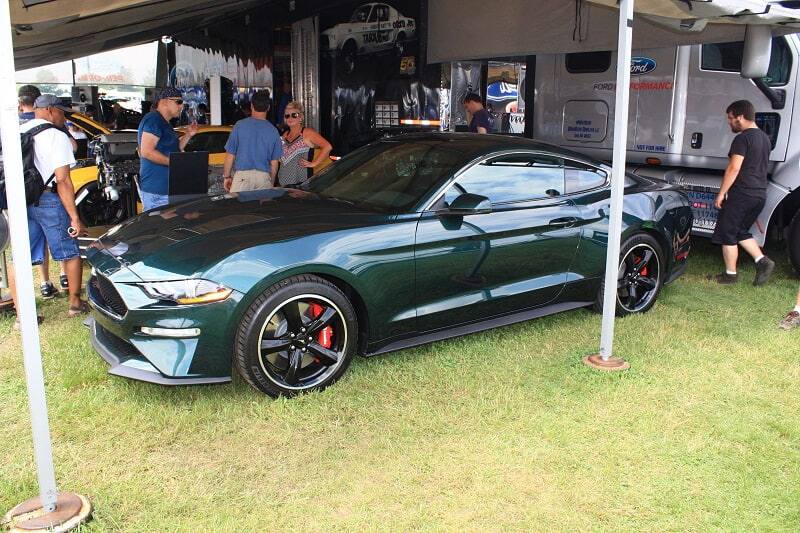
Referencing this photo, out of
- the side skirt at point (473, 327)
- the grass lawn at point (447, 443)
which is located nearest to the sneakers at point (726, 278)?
the grass lawn at point (447, 443)

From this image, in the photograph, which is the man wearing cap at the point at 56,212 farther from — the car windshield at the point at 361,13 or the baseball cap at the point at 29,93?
the car windshield at the point at 361,13

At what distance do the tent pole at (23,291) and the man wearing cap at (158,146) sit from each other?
12.0 feet

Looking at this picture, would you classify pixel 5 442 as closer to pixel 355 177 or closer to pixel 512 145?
pixel 355 177

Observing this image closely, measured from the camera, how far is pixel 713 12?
5.13 m

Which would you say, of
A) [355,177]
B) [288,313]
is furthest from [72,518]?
[355,177]

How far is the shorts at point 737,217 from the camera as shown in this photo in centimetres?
661

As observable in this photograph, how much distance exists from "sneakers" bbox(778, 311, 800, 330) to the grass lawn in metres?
0.40

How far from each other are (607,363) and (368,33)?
7472 mm

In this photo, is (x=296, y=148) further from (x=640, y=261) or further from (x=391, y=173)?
(x=640, y=261)

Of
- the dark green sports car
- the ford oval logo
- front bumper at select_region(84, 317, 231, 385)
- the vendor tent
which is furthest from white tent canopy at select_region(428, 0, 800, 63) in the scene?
front bumper at select_region(84, 317, 231, 385)

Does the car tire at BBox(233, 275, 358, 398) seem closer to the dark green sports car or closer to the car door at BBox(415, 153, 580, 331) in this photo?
the dark green sports car

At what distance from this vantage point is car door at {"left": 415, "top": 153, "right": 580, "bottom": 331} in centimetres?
439

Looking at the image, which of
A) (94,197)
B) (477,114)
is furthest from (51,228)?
(477,114)

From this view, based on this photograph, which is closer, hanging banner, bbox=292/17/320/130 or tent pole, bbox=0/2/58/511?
tent pole, bbox=0/2/58/511
